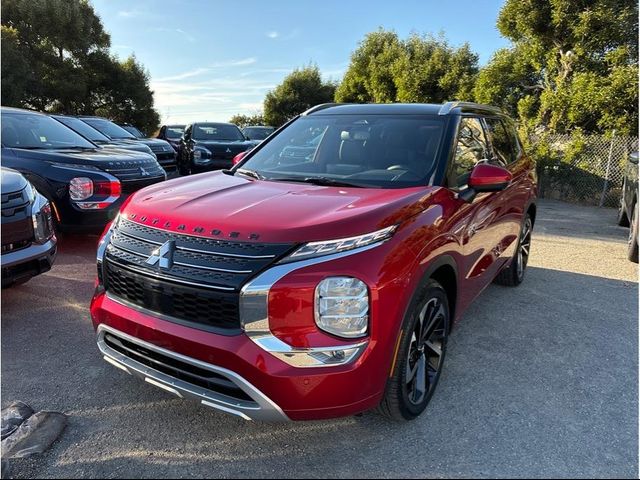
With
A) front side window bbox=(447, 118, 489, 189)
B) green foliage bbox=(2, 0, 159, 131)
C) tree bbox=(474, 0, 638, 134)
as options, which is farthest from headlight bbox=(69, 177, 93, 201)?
green foliage bbox=(2, 0, 159, 131)

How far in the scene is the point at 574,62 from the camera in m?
12.4

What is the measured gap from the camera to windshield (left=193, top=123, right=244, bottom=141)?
41.1ft

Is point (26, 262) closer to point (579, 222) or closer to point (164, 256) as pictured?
point (164, 256)

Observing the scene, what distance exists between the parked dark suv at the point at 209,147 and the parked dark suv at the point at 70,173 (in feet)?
17.2

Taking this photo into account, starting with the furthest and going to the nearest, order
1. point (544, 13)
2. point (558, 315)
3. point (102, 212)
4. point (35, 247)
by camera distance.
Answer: point (544, 13), point (102, 212), point (558, 315), point (35, 247)

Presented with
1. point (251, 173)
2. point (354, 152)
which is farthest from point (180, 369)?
point (354, 152)

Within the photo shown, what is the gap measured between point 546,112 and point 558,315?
10.7 meters

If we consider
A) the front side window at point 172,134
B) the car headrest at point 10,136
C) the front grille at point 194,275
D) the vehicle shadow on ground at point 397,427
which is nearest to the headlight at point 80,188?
the car headrest at point 10,136

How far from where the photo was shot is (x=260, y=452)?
2.38 m

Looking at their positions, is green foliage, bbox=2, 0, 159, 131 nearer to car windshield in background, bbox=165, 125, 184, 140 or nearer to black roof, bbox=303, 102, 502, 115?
car windshield in background, bbox=165, 125, 184, 140

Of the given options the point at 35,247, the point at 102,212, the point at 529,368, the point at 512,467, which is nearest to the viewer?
the point at 512,467

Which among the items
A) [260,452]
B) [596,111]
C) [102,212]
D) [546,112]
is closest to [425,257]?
[260,452]

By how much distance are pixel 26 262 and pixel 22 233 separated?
234mm

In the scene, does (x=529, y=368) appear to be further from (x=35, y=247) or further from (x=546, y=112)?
(x=546, y=112)
